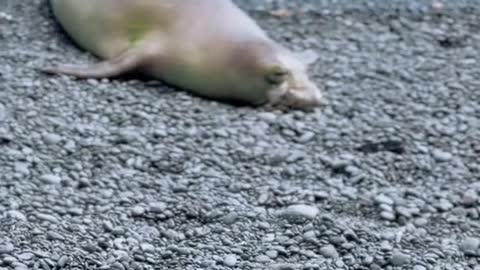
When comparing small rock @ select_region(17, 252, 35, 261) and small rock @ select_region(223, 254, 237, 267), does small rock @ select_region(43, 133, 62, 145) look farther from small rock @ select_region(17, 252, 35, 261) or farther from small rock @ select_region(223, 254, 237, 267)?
small rock @ select_region(223, 254, 237, 267)

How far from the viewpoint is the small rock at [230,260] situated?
2.79m

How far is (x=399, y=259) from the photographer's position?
2855mm

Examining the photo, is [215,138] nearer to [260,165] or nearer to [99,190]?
[260,165]

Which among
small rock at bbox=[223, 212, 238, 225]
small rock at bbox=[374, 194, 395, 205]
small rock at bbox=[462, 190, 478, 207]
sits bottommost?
small rock at bbox=[223, 212, 238, 225]

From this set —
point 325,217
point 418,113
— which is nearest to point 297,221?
point 325,217

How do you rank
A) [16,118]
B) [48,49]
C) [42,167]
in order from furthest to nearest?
[48,49] < [16,118] < [42,167]

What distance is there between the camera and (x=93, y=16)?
4348 mm

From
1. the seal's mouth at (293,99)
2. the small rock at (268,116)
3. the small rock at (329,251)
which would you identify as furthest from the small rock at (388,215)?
the seal's mouth at (293,99)

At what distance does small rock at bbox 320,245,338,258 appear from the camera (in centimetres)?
286

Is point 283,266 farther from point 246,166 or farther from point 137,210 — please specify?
point 246,166

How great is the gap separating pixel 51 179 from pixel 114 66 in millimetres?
996

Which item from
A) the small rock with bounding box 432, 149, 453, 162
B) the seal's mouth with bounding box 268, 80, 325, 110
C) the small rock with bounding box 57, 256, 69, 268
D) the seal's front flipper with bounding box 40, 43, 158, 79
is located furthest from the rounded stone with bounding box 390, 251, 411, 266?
the seal's front flipper with bounding box 40, 43, 158, 79

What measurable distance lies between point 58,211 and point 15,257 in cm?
32

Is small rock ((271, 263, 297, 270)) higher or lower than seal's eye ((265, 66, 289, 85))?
lower
